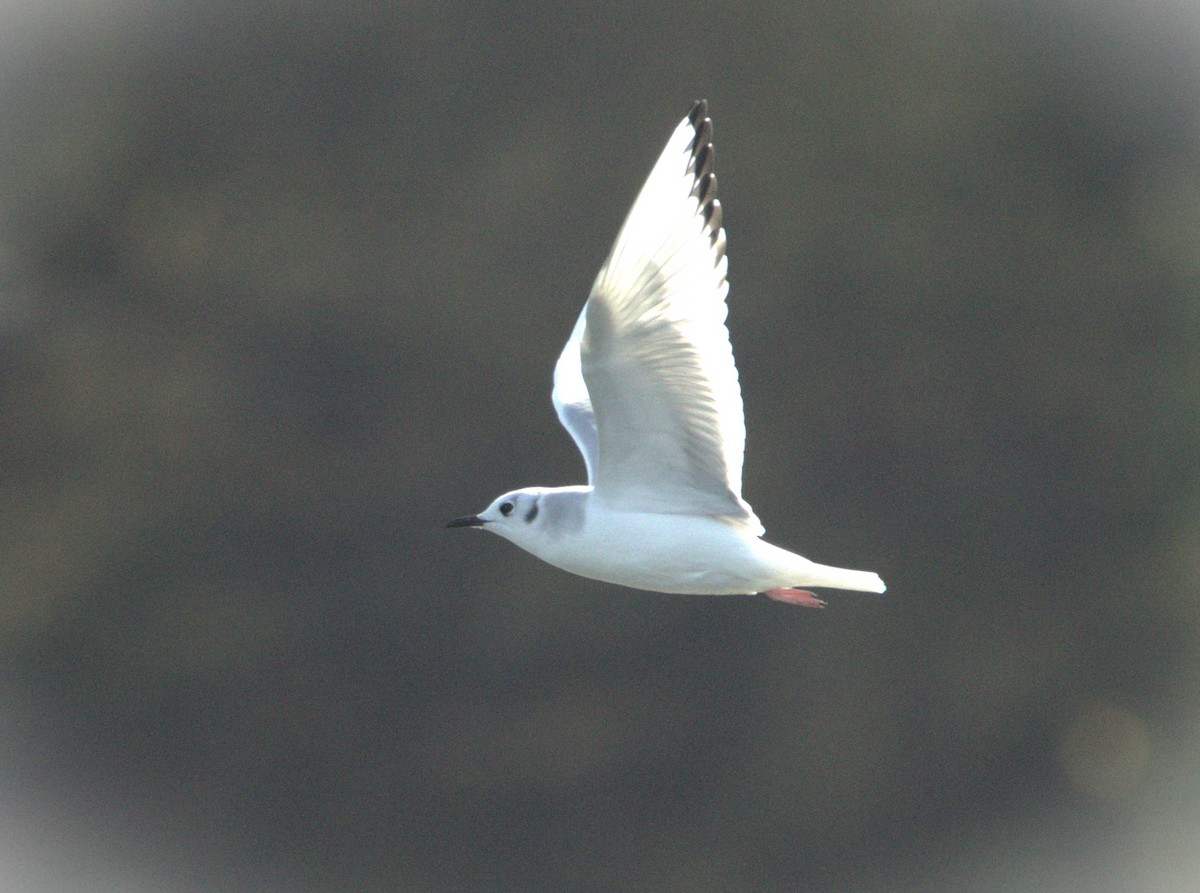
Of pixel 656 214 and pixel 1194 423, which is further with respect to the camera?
pixel 1194 423

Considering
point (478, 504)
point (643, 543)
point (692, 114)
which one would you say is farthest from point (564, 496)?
point (478, 504)

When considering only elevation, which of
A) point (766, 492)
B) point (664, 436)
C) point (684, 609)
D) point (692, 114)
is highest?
point (692, 114)

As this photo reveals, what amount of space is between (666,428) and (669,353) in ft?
0.39

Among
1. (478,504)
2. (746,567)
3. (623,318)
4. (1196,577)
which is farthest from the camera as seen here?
(1196,577)

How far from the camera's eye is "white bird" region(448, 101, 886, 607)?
230cm

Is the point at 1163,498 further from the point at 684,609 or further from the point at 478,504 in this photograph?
the point at 478,504

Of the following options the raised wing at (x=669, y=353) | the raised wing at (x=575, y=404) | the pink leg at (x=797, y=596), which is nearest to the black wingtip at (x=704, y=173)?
the raised wing at (x=669, y=353)

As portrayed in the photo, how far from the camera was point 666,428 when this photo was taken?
2.41 metres

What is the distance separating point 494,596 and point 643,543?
4.32 metres

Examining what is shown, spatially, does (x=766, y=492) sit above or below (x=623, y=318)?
below

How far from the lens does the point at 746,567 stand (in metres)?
2.44

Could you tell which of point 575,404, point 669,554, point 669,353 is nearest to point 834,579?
point 669,554

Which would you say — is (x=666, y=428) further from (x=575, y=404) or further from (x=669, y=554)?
(x=575, y=404)

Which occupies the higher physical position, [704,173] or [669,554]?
[704,173]
